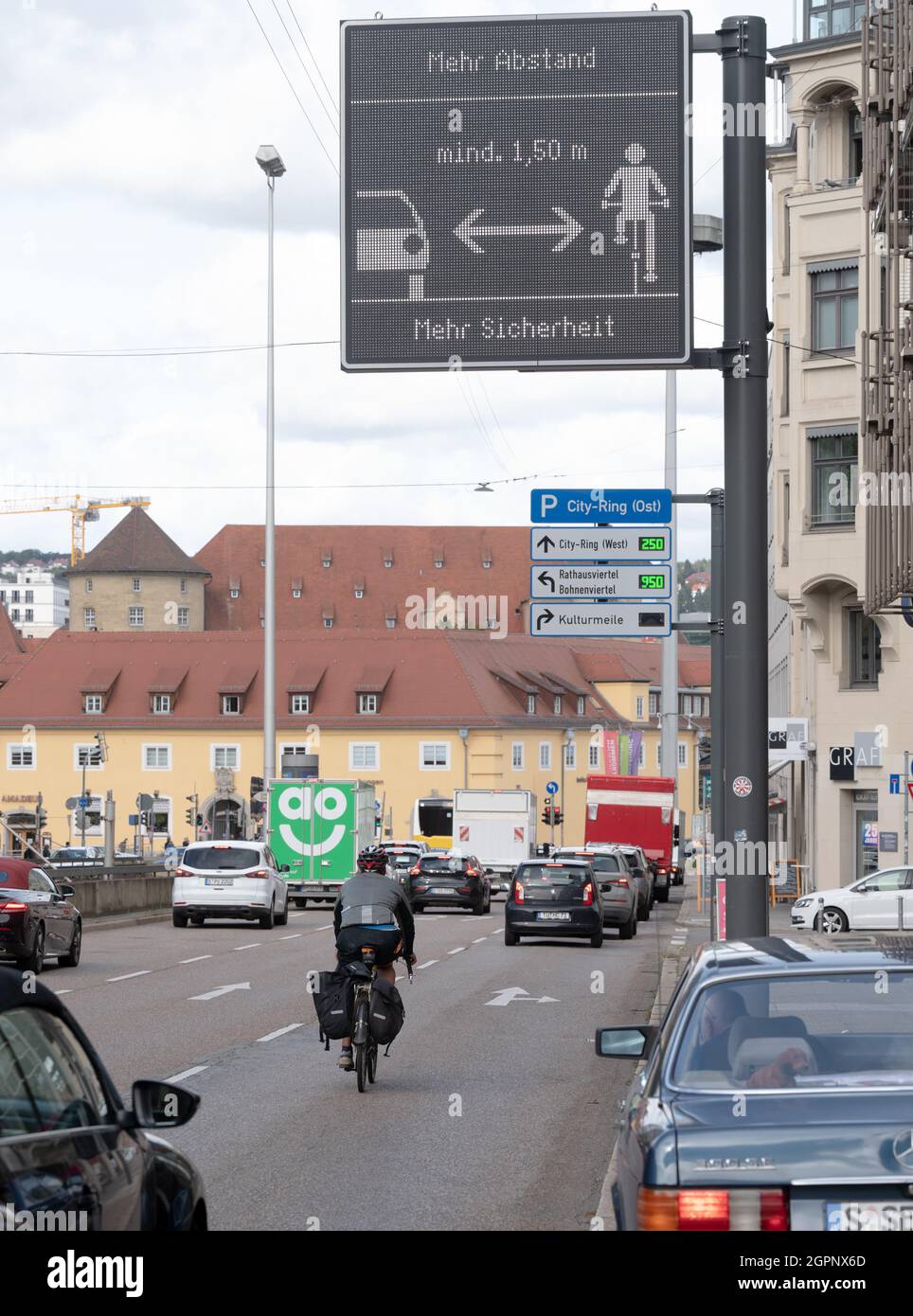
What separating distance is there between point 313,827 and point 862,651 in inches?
603

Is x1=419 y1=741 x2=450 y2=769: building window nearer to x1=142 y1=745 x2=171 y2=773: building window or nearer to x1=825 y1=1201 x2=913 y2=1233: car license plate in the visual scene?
x1=142 y1=745 x2=171 y2=773: building window

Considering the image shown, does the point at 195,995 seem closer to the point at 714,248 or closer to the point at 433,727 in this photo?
the point at 714,248

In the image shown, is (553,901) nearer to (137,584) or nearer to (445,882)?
(445,882)

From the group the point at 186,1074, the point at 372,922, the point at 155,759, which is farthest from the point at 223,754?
the point at 372,922

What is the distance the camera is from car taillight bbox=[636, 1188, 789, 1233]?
204 inches

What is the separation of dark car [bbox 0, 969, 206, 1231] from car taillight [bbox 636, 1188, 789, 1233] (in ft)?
4.28

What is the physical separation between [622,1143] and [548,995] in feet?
57.2

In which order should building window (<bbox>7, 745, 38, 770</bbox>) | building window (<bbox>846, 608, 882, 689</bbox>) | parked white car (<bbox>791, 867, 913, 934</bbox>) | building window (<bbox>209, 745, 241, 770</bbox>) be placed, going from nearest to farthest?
parked white car (<bbox>791, 867, 913, 934</bbox>)
building window (<bbox>846, 608, 882, 689</bbox>)
building window (<bbox>209, 745, 241, 770</bbox>)
building window (<bbox>7, 745, 38, 770</bbox>)

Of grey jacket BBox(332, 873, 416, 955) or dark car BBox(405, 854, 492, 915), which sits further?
dark car BBox(405, 854, 492, 915)

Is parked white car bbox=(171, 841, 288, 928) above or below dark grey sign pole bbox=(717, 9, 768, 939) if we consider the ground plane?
below

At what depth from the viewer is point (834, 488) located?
148 feet

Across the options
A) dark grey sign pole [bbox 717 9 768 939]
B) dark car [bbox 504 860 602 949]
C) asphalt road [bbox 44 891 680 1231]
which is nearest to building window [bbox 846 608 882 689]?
dark car [bbox 504 860 602 949]

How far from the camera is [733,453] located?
12.5 meters
